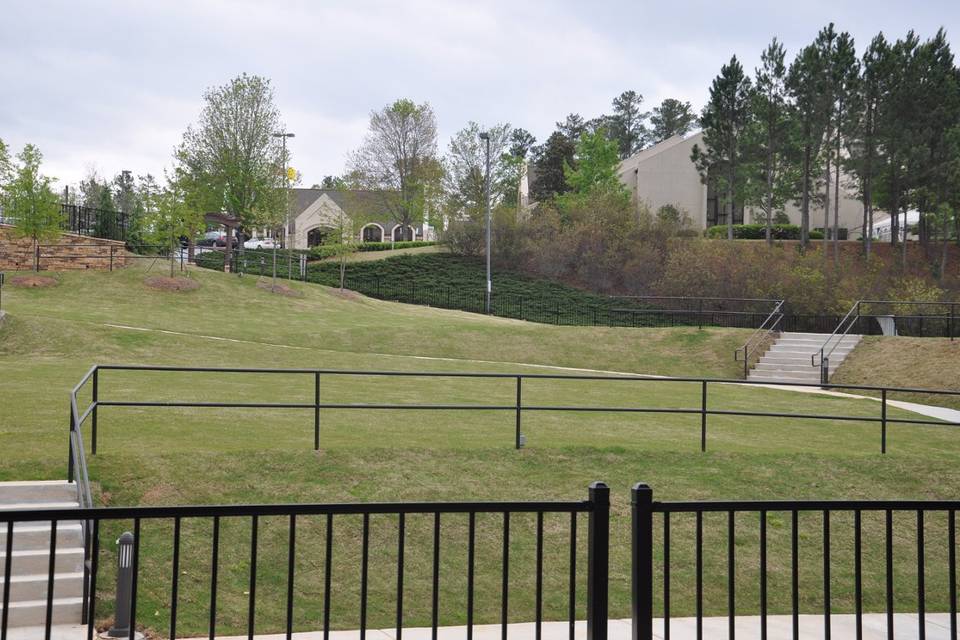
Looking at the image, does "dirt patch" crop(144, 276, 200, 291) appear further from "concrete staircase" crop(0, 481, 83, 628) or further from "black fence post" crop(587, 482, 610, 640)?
"black fence post" crop(587, 482, 610, 640)

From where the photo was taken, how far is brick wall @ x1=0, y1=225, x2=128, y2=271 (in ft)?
128

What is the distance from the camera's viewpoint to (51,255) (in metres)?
39.3

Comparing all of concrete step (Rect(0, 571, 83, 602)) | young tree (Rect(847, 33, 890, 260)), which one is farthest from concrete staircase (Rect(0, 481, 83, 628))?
young tree (Rect(847, 33, 890, 260))

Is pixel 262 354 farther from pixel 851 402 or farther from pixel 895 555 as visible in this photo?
pixel 895 555

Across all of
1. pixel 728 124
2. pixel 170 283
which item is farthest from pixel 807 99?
pixel 170 283

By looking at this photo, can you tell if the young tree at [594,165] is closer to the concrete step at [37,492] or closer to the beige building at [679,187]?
the beige building at [679,187]

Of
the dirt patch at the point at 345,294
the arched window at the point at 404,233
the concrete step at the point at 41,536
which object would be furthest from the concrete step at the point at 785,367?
the arched window at the point at 404,233

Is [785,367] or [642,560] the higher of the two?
[642,560]

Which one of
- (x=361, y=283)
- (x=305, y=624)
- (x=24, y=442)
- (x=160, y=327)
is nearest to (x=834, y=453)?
(x=305, y=624)

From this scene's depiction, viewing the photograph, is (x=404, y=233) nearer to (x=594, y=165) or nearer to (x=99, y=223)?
(x=594, y=165)

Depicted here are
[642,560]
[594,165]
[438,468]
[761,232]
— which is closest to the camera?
[642,560]

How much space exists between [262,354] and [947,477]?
17.9 meters

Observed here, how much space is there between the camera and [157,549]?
9.19 metres

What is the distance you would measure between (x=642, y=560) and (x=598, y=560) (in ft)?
0.67
